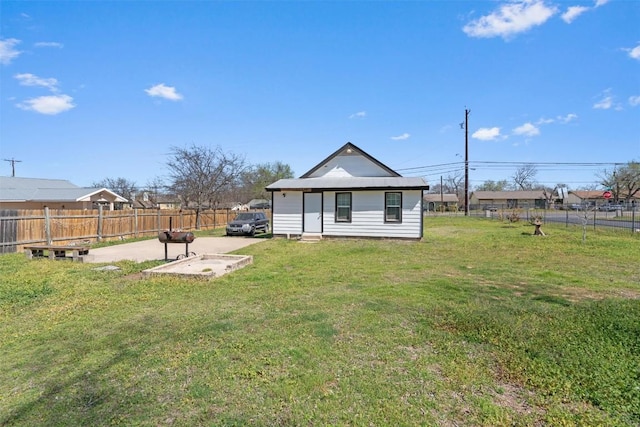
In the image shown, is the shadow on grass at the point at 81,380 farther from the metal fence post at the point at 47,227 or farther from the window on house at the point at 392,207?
the window on house at the point at 392,207

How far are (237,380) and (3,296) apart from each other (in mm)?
5486

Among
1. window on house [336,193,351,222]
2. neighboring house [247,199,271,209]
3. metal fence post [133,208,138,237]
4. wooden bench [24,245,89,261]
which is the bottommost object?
wooden bench [24,245,89,261]

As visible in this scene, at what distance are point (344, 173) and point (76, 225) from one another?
12067 mm

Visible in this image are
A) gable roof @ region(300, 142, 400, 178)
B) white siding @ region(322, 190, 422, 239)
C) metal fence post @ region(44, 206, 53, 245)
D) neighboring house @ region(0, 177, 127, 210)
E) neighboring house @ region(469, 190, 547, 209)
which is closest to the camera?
metal fence post @ region(44, 206, 53, 245)

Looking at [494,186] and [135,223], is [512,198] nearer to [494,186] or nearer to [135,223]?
[494,186]

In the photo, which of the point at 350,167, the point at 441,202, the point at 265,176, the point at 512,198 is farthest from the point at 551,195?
the point at 350,167

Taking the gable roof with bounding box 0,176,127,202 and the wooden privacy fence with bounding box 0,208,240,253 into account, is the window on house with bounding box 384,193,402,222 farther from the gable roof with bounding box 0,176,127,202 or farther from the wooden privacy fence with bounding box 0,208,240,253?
the gable roof with bounding box 0,176,127,202

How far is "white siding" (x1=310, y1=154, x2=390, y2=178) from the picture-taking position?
1628cm

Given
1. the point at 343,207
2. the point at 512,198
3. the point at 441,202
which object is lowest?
the point at 343,207

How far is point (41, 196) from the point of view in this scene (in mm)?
22906

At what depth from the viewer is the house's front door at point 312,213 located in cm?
1487

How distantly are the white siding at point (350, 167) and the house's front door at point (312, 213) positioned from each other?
7.31 feet

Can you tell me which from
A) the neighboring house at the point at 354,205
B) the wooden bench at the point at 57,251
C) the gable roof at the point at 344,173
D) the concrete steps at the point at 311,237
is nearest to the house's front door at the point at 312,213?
the neighboring house at the point at 354,205

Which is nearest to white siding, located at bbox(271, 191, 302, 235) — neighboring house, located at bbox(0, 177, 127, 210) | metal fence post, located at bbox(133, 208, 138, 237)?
metal fence post, located at bbox(133, 208, 138, 237)
